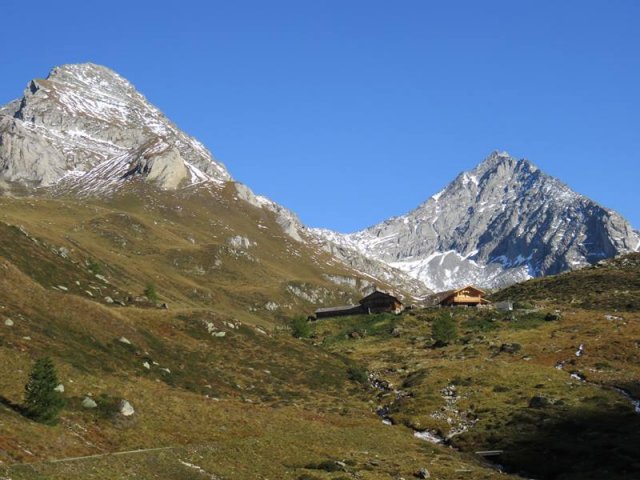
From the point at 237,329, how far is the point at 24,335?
121ft

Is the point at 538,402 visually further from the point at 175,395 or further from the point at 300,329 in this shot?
the point at 300,329

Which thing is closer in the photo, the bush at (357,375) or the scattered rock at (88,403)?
the scattered rock at (88,403)

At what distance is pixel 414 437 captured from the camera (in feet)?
201

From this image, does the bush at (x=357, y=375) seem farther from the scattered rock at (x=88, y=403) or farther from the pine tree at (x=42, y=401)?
the pine tree at (x=42, y=401)

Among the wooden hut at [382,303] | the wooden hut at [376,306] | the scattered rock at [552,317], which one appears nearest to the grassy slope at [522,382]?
the scattered rock at [552,317]

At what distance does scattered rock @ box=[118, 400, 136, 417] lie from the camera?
147 ft

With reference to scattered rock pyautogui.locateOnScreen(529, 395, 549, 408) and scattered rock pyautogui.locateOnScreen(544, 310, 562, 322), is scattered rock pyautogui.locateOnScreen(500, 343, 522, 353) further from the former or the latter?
scattered rock pyautogui.locateOnScreen(529, 395, 549, 408)

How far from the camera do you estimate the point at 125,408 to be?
149 feet

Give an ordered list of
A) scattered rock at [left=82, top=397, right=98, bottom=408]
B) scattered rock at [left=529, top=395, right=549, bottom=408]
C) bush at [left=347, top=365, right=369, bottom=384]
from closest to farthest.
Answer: scattered rock at [left=82, top=397, right=98, bottom=408] → scattered rock at [left=529, top=395, right=549, bottom=408] → bush at [left=347, top=365, right=369, bottom=384]

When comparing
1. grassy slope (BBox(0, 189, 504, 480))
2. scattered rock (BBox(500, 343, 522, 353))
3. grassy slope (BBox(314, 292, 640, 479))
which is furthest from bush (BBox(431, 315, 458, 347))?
grassy slope (BBox(0, 189, 504, 480))

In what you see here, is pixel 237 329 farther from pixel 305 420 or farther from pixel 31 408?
pixel 31 408

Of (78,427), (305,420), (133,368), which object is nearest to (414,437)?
(305,420)

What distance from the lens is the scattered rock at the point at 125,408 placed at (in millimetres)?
44906

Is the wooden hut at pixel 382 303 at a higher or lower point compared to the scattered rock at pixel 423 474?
higher
